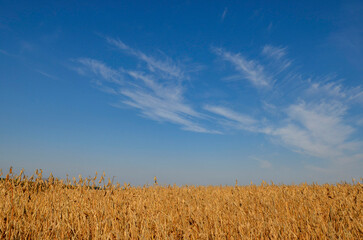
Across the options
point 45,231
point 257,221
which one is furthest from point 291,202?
point 45,231

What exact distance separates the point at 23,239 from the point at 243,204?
3.85 metres

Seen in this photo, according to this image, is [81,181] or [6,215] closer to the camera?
[6,215]

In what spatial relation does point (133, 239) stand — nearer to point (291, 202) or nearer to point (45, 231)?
point (45, 231)

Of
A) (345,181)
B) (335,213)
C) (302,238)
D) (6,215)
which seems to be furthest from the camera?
(345,181)

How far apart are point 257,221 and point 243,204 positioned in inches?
58.3

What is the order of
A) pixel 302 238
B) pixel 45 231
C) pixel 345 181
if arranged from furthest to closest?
1. pixel 345 181
2. pixel 45 231
3. pixel 302 238

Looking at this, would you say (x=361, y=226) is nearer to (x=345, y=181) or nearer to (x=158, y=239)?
(x=158, y=239)

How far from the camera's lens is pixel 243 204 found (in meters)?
5.09

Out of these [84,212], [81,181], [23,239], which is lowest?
[23,239]

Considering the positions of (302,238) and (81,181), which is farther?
(81,181)

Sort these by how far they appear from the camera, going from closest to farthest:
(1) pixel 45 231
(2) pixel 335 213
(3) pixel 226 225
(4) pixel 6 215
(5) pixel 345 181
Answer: (1) pixel 45 231, (3) pixel 226 225, (4) pixel 6 215, (2) pixel 335 213, (5) pixel 345 181

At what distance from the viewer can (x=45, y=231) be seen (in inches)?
122

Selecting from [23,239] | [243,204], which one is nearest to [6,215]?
[23,239]

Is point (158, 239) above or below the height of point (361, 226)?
below
